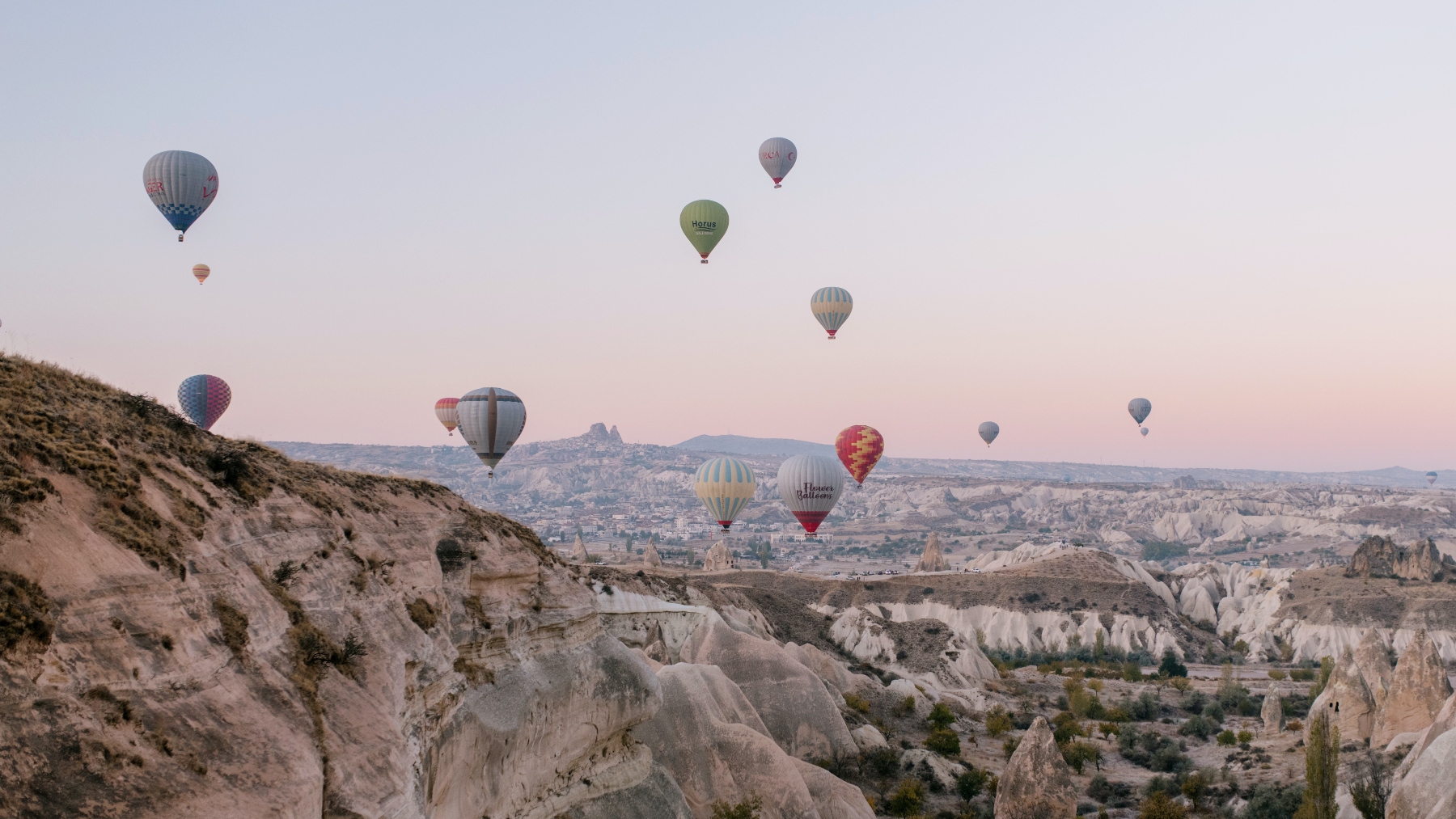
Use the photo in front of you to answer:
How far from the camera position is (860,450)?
5919 centimetres

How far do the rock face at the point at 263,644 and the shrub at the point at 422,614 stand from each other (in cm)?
5

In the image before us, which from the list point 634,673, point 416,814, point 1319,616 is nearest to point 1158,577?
point 1319,616

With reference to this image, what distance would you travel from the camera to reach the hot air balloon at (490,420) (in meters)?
41.4

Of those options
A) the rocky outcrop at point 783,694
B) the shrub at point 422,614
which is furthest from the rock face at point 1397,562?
the shrub at point 422,614

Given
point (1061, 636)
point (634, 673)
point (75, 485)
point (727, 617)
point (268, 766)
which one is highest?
point (75, 485)

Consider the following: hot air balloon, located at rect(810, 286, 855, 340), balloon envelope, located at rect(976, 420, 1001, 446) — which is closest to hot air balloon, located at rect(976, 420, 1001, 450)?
balloon envelope, located at rect(976, 420, 1001, 446)

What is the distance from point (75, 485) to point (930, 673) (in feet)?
157

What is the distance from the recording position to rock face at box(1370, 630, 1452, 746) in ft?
102

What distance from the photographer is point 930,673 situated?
52219 millimetres

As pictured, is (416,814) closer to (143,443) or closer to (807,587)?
(143,443)

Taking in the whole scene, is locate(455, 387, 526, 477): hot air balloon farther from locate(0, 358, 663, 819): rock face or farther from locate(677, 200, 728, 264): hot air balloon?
locate(0, 358, 663, 819): rock face

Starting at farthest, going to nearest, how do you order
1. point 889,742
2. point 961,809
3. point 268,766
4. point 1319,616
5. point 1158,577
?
point 1158,577, point 1319,616, point 889,742, point 961,809, point 268,766

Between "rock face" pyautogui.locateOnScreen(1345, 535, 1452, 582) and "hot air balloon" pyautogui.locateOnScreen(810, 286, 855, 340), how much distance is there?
5177cm

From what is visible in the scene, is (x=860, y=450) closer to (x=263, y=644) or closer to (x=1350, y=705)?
(x=1350, y=705)
